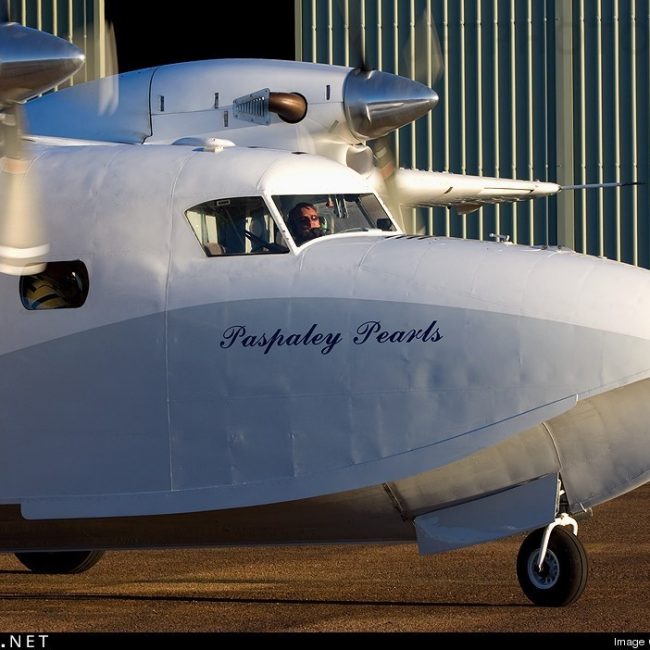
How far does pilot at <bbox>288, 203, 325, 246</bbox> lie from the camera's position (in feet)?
34.1

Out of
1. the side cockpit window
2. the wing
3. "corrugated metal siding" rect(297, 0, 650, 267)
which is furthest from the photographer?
"corrugated metal siding" rect(297, 0, 650, 267)

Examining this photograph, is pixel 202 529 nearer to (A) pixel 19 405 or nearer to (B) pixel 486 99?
(A) pixel 19 405

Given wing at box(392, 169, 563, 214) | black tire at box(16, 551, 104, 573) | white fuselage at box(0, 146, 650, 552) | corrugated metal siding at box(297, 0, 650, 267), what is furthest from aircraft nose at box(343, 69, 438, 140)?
corrugated metal siding at box(297, 0, 650, 267)

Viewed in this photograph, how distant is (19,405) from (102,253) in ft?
4.20

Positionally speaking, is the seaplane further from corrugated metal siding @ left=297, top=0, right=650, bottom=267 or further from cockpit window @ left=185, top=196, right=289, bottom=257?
corrugated metal siding @ left=297, top=0, right=650, bottom=267

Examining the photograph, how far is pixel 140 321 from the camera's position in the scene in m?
10.2

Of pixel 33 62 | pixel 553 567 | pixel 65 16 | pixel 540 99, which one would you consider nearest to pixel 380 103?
pixel 33 62

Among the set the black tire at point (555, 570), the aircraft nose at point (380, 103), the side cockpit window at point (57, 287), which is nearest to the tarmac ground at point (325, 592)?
the black tire at point (555, 570)

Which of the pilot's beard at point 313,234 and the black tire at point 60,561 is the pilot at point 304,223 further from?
the black tire at point 60,561

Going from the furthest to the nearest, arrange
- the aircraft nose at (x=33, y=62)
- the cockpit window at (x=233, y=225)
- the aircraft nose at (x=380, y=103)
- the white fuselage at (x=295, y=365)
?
the aircraft nose at (x=380, y=103) → the cockpit window at (x=233, y=225) → the white fuselage at (x=295, y=365) → the aircraft nose at (x=33, y=62)

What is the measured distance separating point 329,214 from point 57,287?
207cm

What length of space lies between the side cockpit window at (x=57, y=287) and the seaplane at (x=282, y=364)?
0.06 ft

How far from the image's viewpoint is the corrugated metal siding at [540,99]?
83.7 feet

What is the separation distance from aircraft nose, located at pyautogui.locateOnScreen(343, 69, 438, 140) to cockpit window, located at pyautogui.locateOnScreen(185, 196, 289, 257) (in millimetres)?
3887
